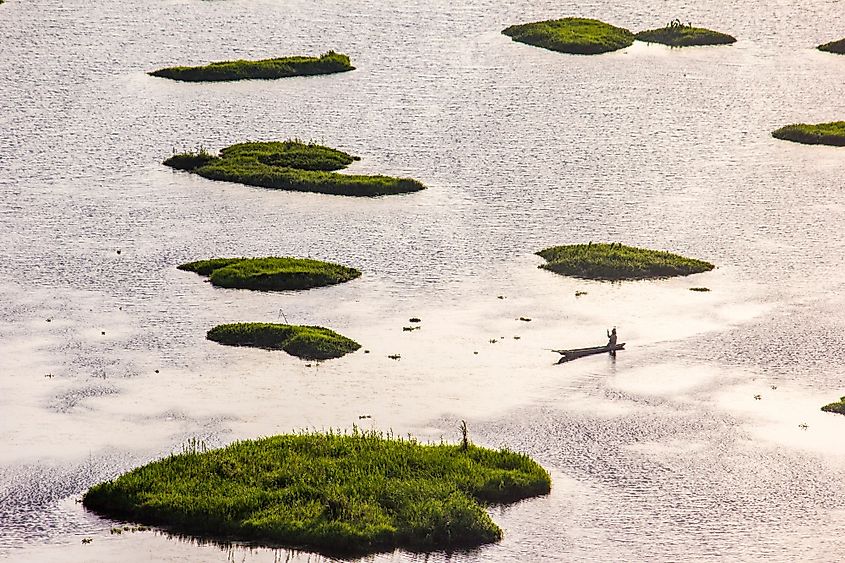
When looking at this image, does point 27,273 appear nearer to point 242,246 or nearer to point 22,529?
point 242,246

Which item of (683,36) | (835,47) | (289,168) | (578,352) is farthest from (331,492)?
(835,47)

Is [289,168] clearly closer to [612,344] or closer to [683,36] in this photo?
[612,344]

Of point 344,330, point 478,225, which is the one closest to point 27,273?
point 344,330

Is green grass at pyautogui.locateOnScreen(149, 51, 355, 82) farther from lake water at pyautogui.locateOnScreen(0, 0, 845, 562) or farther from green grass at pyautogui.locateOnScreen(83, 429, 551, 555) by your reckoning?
green grass at pyautogui.locateOnScreen(83, 429, 551, 555)

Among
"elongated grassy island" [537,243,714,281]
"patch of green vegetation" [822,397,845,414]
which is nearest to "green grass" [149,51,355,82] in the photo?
"elongated grassy island" [537,243,714,281]

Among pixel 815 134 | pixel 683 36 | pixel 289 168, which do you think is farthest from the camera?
pixel 683 36
